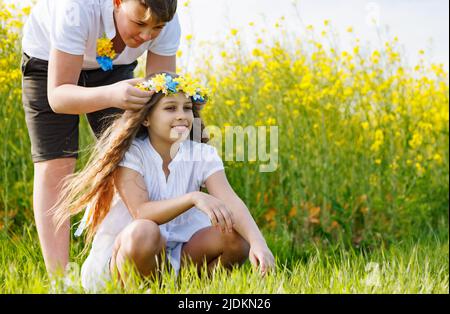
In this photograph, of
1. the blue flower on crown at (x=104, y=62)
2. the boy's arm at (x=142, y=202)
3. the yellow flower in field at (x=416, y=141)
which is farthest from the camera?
the yellow flower in field at (x=416, y=141)

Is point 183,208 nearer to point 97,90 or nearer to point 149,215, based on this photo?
point 149,215

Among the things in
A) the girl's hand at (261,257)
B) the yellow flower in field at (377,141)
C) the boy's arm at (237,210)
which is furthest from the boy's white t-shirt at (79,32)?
the yellow flower in field at (377,141)

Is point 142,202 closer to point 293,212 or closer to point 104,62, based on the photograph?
point 104,62

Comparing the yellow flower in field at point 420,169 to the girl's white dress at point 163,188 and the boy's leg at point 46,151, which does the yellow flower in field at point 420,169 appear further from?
the boy's leg at point 46,151

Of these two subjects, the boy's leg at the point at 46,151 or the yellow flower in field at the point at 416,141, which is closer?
the boy's leg at the point at 46,151

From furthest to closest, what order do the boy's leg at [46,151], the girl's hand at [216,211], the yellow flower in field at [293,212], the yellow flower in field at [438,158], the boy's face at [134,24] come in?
the yellow flower in field at [438,158], the yellow flower in field at [293,212], the boy's leg at [46,151], the boy's face at [134,24], the girl's hand at [216,211]

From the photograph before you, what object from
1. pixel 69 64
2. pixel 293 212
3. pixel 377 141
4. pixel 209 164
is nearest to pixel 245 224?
pixel 209 164

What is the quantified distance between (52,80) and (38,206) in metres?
0.57

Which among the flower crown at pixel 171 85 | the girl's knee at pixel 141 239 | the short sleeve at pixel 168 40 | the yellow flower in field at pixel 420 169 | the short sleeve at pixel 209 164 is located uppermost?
the short sleeve at pixel 168 40

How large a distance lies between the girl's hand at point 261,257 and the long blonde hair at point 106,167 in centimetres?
57

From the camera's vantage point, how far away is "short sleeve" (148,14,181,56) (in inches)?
117

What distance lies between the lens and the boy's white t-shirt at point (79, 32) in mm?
2662

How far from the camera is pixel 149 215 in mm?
2564
